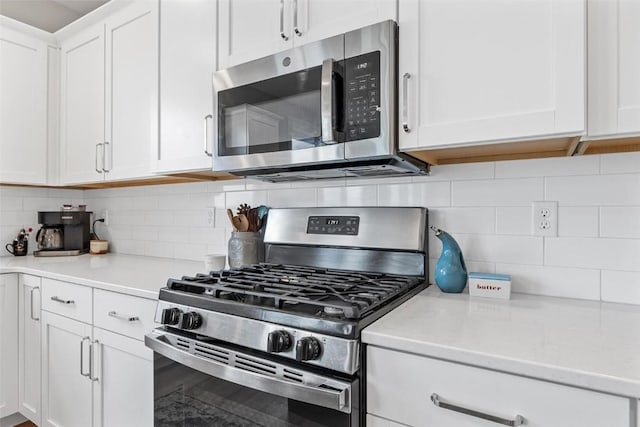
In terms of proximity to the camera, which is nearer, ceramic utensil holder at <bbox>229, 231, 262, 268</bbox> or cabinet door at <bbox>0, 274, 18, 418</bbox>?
ceramic utensil holder at <bbox>229, 231, 262, 268</bbox>

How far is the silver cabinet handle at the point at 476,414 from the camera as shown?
2.29 feet

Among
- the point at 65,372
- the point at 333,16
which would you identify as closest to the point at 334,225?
the point at 333,16

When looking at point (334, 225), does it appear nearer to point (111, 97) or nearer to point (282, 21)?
point (282, 21)

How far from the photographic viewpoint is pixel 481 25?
1027mm

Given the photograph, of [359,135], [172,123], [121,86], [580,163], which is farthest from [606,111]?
[121,86]

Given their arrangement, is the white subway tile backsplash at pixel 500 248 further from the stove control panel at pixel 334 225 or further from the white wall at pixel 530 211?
the stove control panel at pixel 334 225

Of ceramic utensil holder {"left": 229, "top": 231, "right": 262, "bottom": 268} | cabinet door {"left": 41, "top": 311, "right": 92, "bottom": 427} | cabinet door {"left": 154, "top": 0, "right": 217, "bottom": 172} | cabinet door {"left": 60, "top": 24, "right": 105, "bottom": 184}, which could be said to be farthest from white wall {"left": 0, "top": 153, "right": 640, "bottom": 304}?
cabinet door {"left": 60, "top": 24, "right": 105, "bottom": 184}

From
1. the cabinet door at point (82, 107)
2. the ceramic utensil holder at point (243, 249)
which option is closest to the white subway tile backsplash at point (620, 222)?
the ceramic utensil holder at point (243, 249)

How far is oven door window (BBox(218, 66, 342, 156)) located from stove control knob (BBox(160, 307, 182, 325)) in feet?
2.15

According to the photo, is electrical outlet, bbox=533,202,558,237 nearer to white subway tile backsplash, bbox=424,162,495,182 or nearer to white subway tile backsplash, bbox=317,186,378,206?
white subway tile backsplash, bbox=424,162,495,182

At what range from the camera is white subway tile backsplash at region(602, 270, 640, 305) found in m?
1.11

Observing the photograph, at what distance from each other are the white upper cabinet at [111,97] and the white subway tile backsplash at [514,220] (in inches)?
63.7

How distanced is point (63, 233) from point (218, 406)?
2136 millimetres

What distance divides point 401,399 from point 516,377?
0.83 feet
